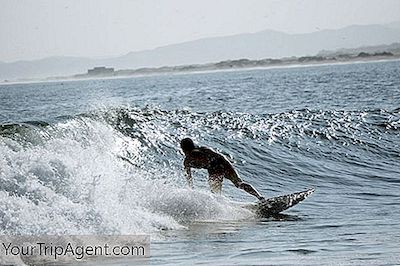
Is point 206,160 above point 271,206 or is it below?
above

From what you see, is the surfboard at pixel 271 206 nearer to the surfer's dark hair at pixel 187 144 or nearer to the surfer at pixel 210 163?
the surfer at pixel 210 163

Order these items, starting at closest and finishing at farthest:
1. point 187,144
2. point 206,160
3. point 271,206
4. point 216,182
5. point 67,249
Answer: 1. point 67,249
2. point 271,206
3. point 187,144
4. point 206,160
5. point 216,182

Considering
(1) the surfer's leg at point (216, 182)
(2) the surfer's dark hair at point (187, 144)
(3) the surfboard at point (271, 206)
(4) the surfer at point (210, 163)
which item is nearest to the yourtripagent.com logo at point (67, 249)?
(3) the surfboard at point (271, 206)

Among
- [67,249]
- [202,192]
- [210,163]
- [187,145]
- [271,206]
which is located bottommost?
[271,206]

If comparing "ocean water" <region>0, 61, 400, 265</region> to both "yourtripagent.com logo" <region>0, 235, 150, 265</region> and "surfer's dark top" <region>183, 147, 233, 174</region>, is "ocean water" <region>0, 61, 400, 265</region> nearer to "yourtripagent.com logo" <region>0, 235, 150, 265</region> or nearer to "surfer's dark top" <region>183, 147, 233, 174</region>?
"yourtripagent.com logo" <region>0, 235, 150, 265</region>

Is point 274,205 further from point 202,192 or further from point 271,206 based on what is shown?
point 202,192

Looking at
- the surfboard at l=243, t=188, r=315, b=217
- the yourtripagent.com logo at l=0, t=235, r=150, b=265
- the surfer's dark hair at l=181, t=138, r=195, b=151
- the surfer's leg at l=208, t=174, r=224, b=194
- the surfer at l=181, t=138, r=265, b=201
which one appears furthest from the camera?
the surfer's leg at l=208, t=174, r=224, b=194

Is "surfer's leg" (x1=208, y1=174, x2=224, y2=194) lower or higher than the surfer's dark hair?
lower

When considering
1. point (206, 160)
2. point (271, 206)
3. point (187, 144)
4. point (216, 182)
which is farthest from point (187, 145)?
point (271, 206)

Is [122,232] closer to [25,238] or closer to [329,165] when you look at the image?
[25,238]

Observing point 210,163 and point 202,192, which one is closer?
point 202,192

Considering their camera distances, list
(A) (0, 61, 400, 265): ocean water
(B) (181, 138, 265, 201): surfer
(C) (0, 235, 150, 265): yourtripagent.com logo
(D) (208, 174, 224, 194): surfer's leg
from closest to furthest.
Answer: (C) (0, 235, 150, 265): yourtripagent.com logo, (A) (0, 61, 400, 265): ocean water, (B) (181, 138, 265, 201): surfer, (D) (208, 174, 224, 194): surfer's leg

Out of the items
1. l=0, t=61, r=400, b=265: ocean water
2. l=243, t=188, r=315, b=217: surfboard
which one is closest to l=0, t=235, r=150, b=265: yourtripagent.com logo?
l=0, t=61, r=400, b=265: ocean water

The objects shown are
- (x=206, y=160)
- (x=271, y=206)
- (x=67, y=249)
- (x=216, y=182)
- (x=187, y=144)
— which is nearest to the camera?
(x=67, y=249)
